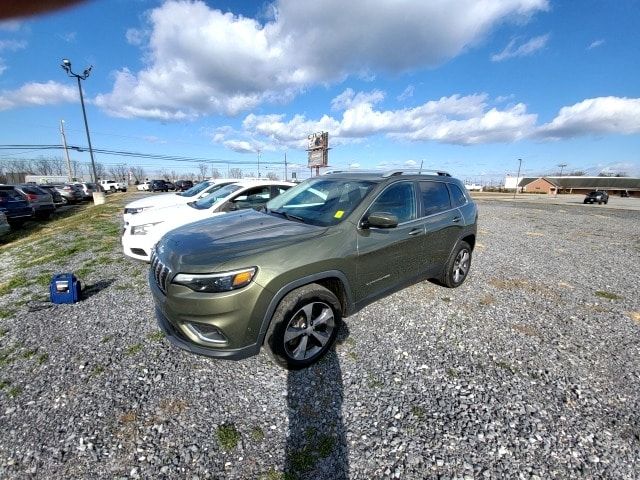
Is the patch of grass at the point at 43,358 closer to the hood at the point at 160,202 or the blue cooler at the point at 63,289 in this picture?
the blue cooler at the point at 63,289

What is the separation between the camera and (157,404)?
230cm

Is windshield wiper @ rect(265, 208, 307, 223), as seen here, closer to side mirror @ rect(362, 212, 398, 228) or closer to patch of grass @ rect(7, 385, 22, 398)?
side mirror @ rect(362, 212, 398, 228)

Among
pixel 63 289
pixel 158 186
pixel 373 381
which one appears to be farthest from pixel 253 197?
pixel 158 186

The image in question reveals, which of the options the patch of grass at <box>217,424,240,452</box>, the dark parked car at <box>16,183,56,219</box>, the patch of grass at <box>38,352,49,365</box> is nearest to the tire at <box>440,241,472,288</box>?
the patch of grass at <box>217,424,240,452</box>

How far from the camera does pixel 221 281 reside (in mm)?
2285

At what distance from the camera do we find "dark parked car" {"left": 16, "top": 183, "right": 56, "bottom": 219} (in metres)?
12.2

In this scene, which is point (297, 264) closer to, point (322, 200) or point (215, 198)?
point (322, 200)

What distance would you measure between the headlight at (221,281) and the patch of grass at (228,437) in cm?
98

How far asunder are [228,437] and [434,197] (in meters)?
3.62

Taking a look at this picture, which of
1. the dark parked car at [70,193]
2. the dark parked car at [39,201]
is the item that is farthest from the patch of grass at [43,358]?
the dark parked car at [70,193]

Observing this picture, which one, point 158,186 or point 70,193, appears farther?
point 158,186

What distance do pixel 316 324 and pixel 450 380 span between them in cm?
130

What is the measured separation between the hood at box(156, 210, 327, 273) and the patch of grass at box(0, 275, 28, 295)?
3.41 metres

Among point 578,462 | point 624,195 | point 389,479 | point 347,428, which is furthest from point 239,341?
point 624,195
